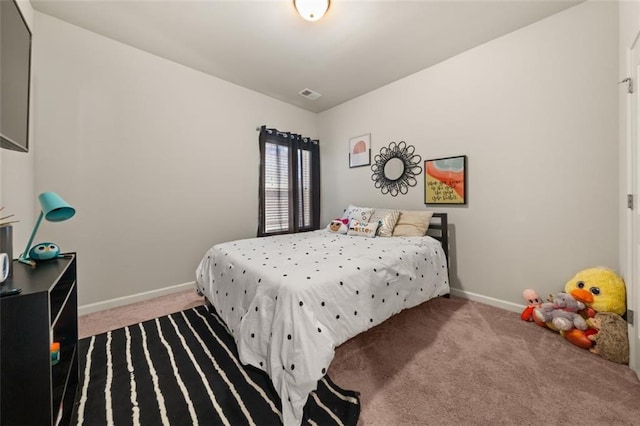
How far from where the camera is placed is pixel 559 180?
2178 mm

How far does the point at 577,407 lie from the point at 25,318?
2.48 meters

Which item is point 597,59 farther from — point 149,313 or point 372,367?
point 149,313

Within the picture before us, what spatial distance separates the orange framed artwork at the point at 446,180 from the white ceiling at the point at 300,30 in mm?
1180

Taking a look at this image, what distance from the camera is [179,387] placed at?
1.45m

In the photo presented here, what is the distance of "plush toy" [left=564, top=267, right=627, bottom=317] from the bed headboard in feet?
3.38

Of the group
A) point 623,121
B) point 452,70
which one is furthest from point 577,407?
point 452,70

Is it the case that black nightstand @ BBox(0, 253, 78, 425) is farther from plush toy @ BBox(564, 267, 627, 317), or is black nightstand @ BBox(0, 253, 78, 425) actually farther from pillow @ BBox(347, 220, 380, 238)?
plush toy @ BBox(564, 267, 627, 317)

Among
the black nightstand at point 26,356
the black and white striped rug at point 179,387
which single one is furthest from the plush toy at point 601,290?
the black nightstand at point 26,356

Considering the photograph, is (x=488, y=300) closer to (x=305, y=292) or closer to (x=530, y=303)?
(x=530, y=303)

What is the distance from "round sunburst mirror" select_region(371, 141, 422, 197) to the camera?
10.4ft

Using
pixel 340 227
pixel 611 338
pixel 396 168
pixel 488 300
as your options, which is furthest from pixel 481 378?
pixel 396 168

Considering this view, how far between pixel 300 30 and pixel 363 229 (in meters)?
2.10

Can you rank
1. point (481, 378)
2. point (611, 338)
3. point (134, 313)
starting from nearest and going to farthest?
1. point (481, 378)
2. point (611, 338)
3. point (134, 313)

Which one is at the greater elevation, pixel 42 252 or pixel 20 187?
pixel 20 187
